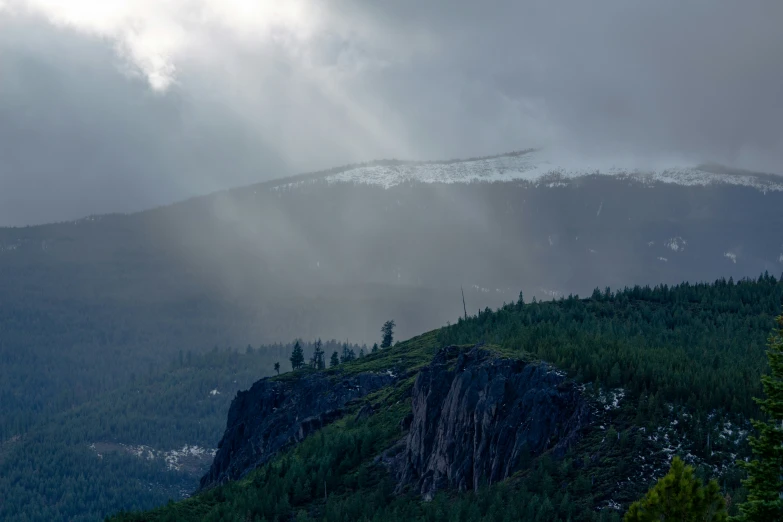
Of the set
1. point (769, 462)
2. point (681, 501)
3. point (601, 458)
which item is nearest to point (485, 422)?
point (601, 458)

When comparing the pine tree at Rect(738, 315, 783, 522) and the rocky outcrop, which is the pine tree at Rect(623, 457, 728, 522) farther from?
the rocky outcrop

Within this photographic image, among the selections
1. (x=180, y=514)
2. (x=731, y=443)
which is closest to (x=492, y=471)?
(x=731, y=443)

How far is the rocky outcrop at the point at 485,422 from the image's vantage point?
16662 centimetres

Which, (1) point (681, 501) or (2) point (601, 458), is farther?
(2) point (601, 458)

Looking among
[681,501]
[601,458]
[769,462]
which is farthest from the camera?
[601,458]

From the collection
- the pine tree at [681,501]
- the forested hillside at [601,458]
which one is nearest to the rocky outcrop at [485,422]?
the forested hillside at [601,458]

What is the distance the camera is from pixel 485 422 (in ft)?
582

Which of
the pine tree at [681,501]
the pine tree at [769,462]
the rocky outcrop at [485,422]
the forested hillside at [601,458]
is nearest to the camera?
the pine tree at [769,462]

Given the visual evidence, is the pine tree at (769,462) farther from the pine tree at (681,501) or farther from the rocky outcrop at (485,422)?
the rocky outcrop at (485,422)

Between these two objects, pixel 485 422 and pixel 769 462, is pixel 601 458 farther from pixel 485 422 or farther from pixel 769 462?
pixel 769 462

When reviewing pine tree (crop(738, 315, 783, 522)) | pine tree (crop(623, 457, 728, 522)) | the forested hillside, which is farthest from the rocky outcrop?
pine tree (crop(738, 315, 783, 522))

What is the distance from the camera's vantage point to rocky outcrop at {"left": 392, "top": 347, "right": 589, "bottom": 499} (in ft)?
547

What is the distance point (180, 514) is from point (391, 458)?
40733 mm

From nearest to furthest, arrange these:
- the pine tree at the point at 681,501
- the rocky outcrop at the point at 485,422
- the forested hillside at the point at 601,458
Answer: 1. the pine tree at the point at 681,501
2. the forested hillside at the point at 601,458
3. the rocky outcrop at the point at 485,422
